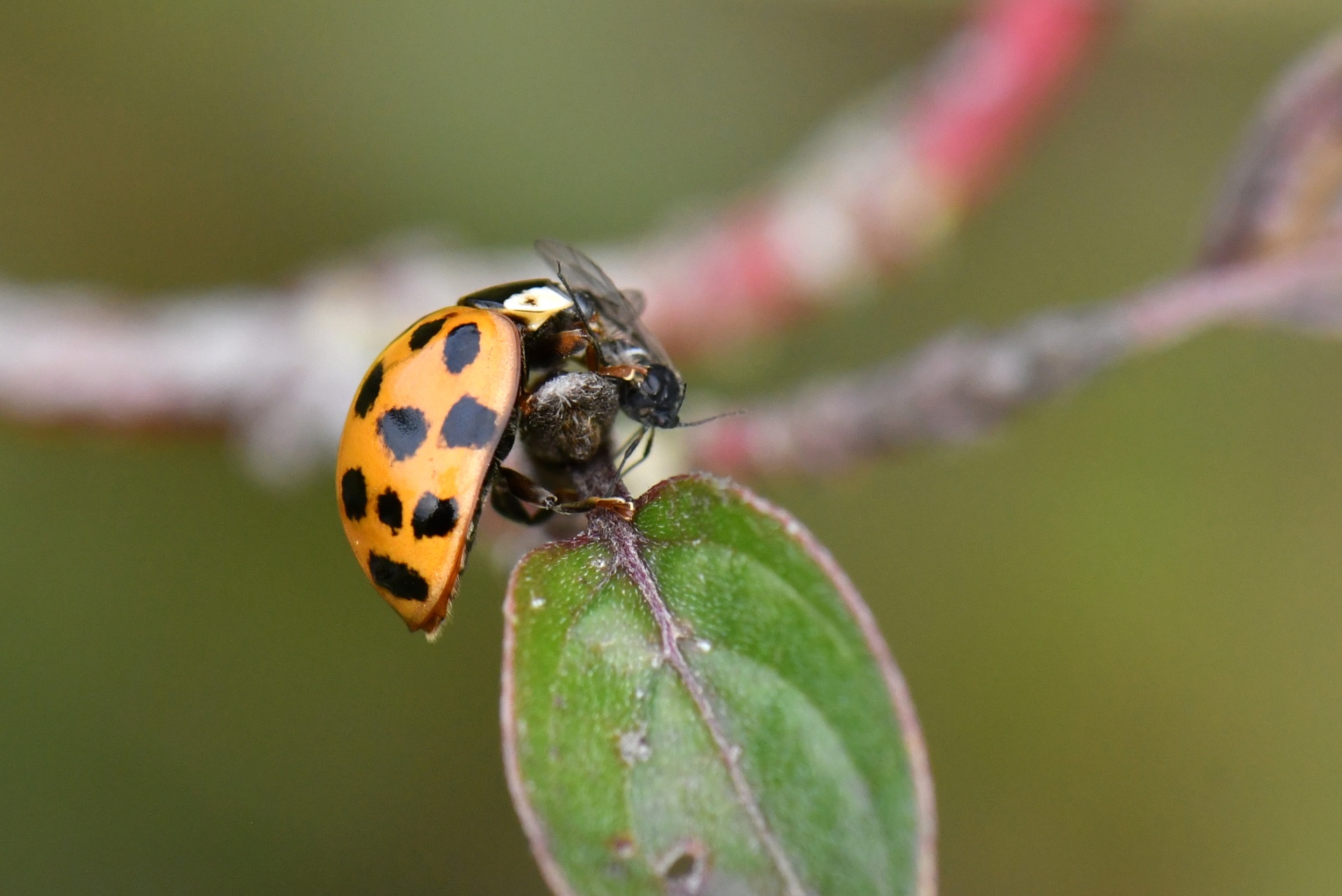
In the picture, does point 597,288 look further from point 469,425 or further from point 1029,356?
point 1029,356

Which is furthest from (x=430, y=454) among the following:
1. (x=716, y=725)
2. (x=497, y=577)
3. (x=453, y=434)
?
(x=497, y=577)

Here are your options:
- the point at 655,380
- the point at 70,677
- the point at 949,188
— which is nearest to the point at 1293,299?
the point at 655,380

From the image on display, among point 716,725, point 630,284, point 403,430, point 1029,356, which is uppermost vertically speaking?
point 630,284

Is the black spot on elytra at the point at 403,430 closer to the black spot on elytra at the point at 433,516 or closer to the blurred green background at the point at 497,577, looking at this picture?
the black spot on elytra at the point at 433,516

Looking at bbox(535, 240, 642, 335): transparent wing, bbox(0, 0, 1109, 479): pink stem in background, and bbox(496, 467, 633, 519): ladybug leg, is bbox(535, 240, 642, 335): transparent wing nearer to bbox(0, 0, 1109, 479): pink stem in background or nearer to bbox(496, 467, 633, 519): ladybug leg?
bbox(496, 467, 633, 519): ladybug leg

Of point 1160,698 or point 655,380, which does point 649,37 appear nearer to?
point 1160,698

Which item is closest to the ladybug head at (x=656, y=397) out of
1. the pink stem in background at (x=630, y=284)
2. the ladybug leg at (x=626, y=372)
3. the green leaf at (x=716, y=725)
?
the ladybug leg at (x=626, y=372)

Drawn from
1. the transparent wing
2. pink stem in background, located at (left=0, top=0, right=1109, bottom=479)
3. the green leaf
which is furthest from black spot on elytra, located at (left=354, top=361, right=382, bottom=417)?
pink stem in background, located at (left=0, top=0, right=1109, bottom=479)
